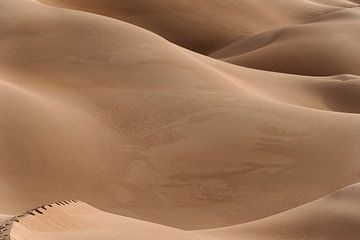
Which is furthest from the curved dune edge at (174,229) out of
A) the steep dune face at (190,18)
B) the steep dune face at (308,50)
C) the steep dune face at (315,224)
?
the steep dune face at (190,18)

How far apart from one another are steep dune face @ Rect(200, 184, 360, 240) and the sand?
0.02m

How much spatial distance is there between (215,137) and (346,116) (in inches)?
58.0

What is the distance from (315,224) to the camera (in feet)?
14.1

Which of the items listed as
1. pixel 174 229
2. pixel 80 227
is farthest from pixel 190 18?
pixel 80 227

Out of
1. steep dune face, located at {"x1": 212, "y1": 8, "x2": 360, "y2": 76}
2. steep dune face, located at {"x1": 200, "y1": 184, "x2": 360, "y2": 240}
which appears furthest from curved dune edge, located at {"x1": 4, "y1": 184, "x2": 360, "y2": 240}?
steep dune face, located at {"x1": 212, "y1": 8, "x2": 360, "y2": 76}

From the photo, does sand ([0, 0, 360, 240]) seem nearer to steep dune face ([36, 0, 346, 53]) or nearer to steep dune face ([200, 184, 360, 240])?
steep dune face ([200, 184, 360, 240])

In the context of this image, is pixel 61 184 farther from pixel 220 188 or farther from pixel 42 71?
pixel 42 71

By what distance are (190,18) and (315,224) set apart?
11965 millimetres

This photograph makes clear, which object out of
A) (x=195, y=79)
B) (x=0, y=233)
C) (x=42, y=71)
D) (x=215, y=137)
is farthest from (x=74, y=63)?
(x=0, y=233)

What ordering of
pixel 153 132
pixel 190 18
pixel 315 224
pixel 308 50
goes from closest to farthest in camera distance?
pixel 315 224 → pixel 153 132 → pixel 308 50 → pixel 190 18

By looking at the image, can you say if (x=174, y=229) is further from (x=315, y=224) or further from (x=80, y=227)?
(x=315, y=224)

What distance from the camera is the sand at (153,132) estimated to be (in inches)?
229

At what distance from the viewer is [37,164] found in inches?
237

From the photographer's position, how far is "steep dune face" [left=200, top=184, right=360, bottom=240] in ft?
13.6
